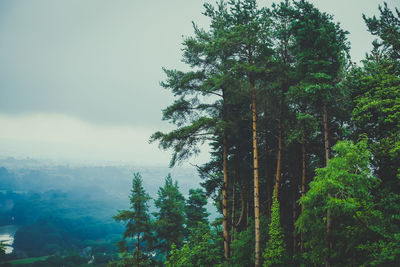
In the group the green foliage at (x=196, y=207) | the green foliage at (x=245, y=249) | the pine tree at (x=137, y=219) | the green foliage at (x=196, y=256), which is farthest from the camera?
the green foliage at (x=196, y=207)

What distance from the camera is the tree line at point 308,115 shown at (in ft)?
22.0

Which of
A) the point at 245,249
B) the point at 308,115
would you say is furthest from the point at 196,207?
the point at 308,115

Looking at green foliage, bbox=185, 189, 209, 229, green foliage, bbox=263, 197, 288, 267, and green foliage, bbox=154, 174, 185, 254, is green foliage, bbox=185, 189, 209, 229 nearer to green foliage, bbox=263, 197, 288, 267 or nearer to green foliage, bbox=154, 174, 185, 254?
green foliage, bbox=154, 174, 185, 254

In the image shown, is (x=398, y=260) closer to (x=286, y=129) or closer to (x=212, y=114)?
(x=286, y=129)

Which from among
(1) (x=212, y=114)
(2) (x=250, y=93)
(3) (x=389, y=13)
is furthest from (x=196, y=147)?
(3) (x=389, y=13)

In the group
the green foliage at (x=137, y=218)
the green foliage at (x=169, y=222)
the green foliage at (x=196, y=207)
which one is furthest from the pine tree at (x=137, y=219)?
the green foliage at (x=196, y=207)

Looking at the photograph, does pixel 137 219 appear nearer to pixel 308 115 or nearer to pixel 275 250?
pixel 275 250

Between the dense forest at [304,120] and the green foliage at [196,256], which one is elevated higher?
the dense forest at [304,120]

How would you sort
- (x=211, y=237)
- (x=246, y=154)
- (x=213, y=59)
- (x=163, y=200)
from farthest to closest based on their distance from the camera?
(x=163, y=200) → (x=246, y=154) → (x=213, y=59) → (x=211, y=237)

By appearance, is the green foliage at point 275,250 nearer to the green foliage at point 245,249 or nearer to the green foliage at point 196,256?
the green foliage at point 245,249

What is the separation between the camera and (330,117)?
10672 mm

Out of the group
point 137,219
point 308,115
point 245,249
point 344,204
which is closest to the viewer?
point 344,204

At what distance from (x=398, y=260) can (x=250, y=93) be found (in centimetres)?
772

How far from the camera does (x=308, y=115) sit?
28.0 ft
